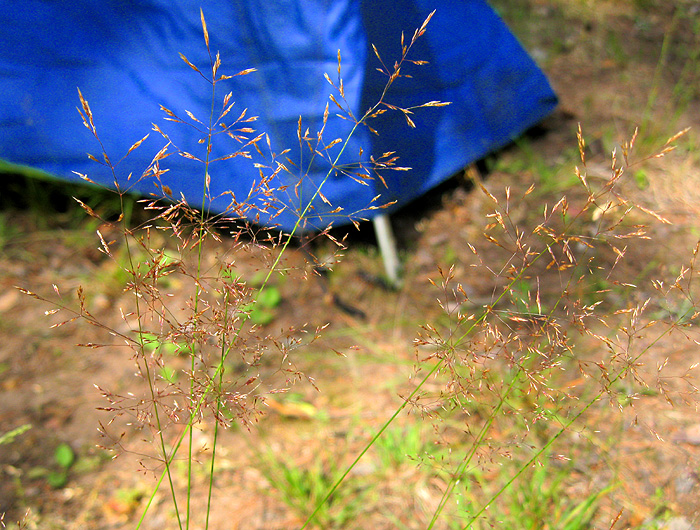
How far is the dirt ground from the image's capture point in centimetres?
130

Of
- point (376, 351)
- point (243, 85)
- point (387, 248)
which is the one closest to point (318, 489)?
point (376, 351)

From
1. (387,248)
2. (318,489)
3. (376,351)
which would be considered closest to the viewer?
(318,489)

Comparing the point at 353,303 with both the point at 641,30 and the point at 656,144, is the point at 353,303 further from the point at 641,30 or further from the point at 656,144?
the point at 641,30

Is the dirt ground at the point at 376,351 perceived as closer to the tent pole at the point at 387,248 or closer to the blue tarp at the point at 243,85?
the tent pole at the point at 387,248

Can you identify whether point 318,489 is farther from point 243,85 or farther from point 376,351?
point 243,85

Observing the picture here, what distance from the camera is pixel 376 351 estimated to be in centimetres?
174

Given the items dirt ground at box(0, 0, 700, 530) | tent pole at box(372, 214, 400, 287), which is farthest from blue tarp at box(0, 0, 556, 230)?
dirt ground at box(0, 0, 700, 530)

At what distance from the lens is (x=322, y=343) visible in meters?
1.85

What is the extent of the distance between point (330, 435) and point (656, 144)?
71.4 inches

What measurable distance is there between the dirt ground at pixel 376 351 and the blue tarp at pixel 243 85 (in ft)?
1.02

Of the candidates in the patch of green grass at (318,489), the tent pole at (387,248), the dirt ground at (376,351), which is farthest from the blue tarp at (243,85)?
the patch of green grass at (318,489)

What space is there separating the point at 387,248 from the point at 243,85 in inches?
29.9

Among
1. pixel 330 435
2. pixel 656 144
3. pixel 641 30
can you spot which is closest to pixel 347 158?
pixel 330 435

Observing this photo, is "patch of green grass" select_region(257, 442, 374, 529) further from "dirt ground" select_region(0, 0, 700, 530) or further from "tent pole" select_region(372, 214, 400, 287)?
"tent pole" select_region(372, 214, 400, 287)
